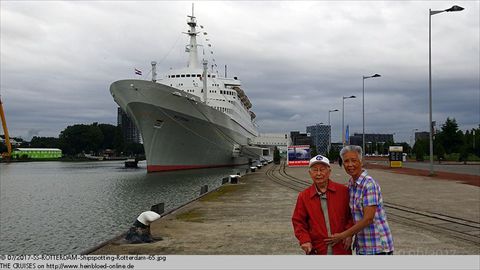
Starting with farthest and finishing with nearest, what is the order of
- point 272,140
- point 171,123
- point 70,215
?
1. point 272,140
2. point 171,123
3. point 70,215

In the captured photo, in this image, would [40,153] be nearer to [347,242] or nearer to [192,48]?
[192,48]

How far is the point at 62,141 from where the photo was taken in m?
120

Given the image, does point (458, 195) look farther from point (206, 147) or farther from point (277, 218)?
point (206, 147)

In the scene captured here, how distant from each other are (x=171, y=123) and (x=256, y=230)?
30.9 metres

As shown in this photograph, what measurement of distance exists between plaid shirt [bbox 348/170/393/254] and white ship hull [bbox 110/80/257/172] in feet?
112

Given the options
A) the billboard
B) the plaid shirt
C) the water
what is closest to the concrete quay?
Result: the water

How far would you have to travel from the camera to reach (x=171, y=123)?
39.0 meters

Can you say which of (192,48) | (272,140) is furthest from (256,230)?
(272,140)

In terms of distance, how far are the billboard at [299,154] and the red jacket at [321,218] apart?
37.7 m

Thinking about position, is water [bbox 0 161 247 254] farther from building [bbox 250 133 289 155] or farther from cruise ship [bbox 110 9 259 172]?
building [bbox 250 133 289 155]

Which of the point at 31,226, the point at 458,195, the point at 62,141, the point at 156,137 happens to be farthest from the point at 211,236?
the point at 62,141

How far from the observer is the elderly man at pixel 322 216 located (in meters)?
3.17

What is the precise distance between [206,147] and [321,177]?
41806mm

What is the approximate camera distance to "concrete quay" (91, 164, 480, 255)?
7.01 meters
